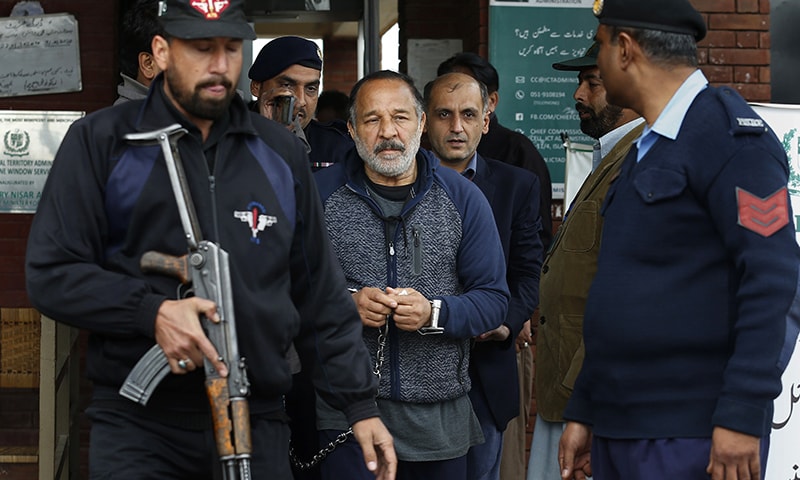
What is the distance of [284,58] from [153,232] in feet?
6.96

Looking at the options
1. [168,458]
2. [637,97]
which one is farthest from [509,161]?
[168,458]

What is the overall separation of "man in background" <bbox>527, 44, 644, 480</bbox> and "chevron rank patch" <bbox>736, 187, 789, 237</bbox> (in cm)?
90

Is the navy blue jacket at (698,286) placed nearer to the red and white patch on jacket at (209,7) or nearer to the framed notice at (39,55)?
the red and white patch on jacket at (209,7)

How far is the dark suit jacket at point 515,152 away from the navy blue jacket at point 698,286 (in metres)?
2.84

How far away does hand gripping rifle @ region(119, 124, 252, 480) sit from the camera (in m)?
2.93

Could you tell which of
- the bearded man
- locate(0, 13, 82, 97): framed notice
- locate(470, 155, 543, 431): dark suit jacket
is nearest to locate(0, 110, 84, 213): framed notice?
locate(0, 13, 82, 97): framed notice

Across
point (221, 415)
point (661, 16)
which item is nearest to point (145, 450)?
point (221, 415)

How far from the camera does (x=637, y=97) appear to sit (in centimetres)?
327

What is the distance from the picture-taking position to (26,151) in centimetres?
717

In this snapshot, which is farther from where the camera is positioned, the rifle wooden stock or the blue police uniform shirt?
the blue police uniform shirt

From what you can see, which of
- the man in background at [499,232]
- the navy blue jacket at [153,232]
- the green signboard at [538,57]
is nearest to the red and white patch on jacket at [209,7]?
the navy blue jacket at [153,232]

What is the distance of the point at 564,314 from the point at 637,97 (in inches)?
44.2

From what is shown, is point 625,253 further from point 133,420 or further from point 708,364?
point 133,420

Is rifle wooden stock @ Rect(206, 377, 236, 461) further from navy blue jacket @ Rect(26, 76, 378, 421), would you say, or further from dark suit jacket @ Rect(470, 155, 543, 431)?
dark suit jacket @ Rect(470, 155, 543, 431)
